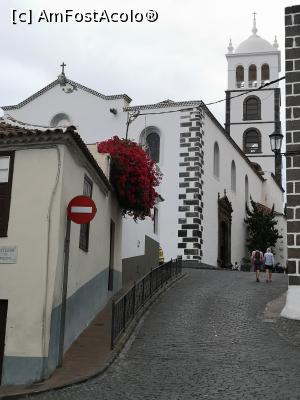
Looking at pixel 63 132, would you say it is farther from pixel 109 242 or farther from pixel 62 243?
pixel 109 242

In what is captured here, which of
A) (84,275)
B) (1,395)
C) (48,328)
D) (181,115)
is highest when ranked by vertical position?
(181,115)

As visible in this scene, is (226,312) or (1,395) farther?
(226,312)

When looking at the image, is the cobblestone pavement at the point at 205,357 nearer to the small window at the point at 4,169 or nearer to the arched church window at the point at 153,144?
the small window at the point at 4,169

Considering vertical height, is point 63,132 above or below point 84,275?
above

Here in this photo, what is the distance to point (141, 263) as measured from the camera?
807 inches

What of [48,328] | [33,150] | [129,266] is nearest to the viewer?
[48,328]

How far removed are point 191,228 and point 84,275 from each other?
50.5ft

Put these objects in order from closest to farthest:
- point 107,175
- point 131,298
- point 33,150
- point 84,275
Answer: point 33,150 < point 84,275 < point 131,298 < point 107,175

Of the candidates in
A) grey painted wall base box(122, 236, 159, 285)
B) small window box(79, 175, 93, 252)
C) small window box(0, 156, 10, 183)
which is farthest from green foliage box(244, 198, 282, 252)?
small window box(0, 156, 10, 183)

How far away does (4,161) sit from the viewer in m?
10.4

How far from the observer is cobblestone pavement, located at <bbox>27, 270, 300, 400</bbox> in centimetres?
846

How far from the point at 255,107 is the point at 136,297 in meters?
31.9

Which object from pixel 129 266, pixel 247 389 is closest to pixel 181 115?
pixel 129 266

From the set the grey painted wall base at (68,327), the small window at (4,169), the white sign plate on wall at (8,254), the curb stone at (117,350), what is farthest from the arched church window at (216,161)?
the white sign plate on wall at (8,254)
